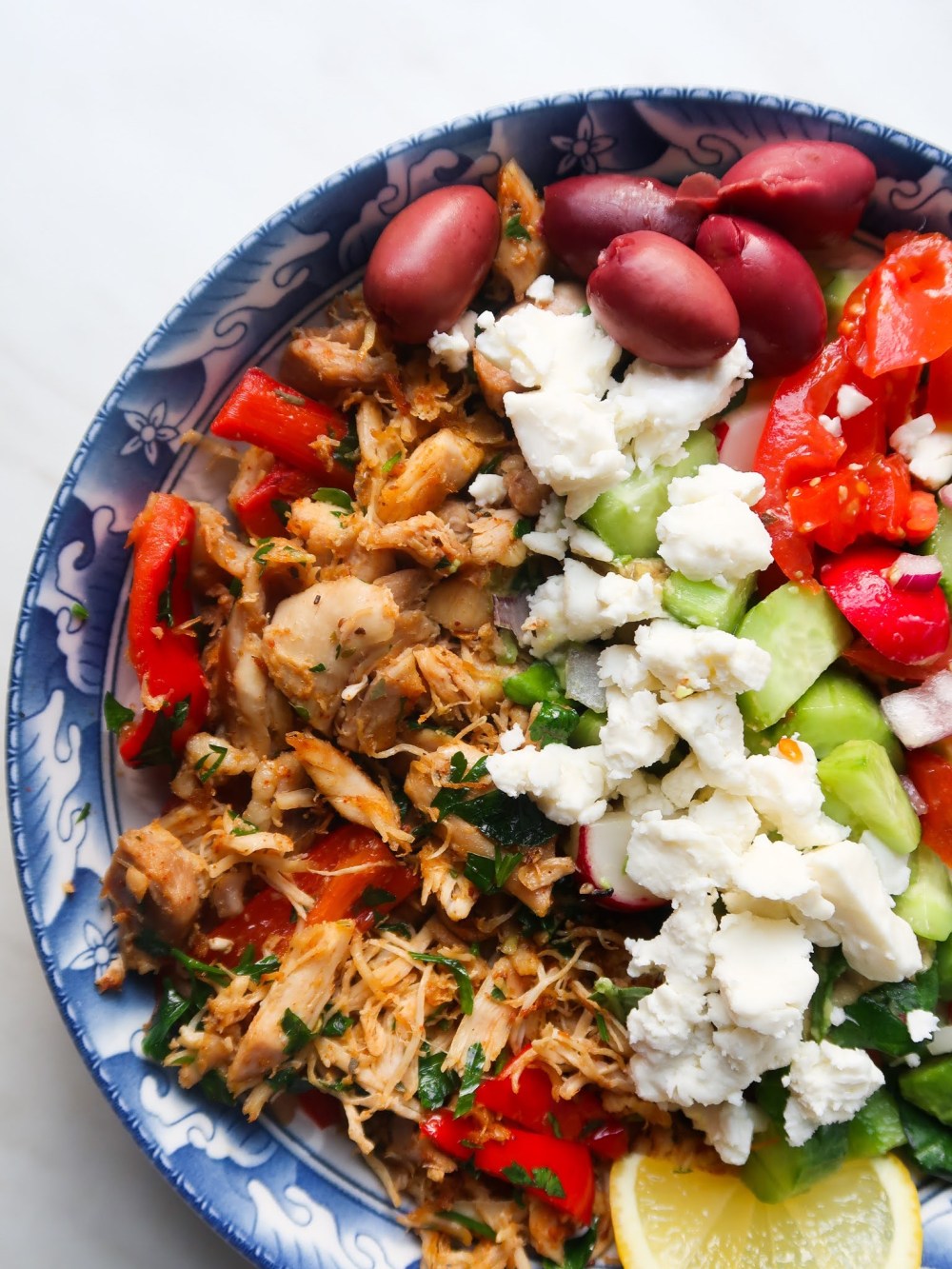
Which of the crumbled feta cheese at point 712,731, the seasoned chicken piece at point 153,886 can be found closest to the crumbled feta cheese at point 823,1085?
the crumbled feta cheese at point 712,731

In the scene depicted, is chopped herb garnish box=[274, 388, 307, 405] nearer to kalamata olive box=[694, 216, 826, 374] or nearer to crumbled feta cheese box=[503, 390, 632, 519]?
crumbled feta cheese box=[503, 390, 632, 519]

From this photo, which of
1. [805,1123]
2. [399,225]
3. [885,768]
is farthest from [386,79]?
[805,1123]

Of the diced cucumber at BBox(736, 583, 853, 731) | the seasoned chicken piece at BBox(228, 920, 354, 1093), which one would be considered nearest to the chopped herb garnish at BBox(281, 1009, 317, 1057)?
the seasoned chicken piece at BBox(228, 920, 354, 1093)

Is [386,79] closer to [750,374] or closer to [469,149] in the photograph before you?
[469,149]

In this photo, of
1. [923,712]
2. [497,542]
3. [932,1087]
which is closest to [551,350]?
[497,542]

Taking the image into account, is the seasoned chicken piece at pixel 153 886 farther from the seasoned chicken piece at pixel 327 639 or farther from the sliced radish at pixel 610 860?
the sliced radish at pixel 610 860

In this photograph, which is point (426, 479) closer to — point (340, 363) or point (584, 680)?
point (340, 363)
